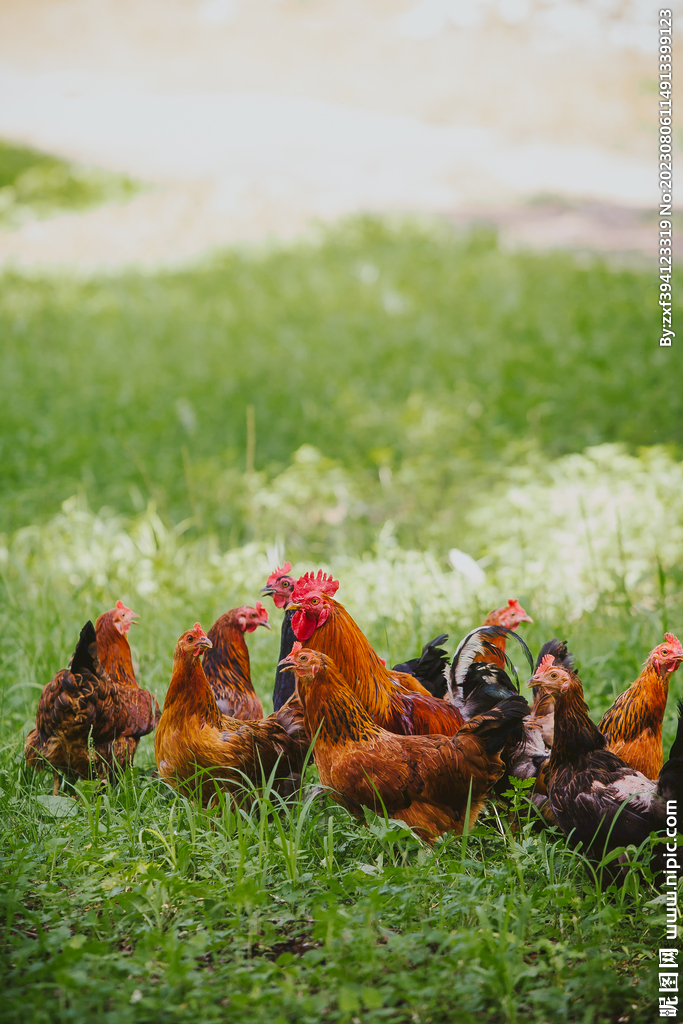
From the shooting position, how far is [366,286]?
1107cm

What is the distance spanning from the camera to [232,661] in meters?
3.73

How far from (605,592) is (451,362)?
14.4 ft

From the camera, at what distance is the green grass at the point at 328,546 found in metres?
2.41

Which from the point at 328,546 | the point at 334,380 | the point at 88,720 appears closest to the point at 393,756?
the point at 88,720

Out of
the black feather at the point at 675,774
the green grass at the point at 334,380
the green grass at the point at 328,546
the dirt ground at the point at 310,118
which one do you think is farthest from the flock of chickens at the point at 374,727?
the dirt ground at the point at 310,118

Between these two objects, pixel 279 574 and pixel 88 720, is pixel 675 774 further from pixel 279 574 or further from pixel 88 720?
pixel 88 720

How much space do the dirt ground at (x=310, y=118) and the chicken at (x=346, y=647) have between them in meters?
11.1

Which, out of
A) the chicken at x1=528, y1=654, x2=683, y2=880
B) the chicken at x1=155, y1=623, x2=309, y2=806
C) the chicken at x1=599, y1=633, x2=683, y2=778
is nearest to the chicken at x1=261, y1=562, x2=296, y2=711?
the chicken at x1=155, y1=623, x2=309, y2=806

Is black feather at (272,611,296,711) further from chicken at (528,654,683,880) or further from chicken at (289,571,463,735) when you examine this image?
chicken at (528,654,683,880)

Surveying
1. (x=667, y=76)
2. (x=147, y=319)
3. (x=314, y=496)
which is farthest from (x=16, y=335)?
(x=667, y=76)

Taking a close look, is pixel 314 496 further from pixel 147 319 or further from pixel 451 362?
pixel 147 319

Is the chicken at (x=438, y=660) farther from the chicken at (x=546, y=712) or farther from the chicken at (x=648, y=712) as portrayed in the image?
the chicken at (x=648, y=712)

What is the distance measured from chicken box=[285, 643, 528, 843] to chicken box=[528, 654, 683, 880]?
0.20 m

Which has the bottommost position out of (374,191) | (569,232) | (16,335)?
(16,335)
